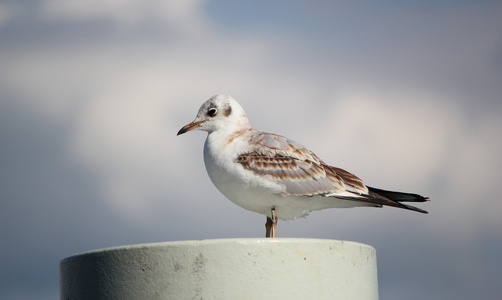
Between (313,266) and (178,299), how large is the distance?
57.9 inches

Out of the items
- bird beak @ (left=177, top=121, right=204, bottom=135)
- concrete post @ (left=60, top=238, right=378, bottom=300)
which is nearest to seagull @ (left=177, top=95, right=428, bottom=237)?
bird beak @ (left=177, top=121, right=204, bottom=135)

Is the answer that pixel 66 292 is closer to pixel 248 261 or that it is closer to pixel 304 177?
pixel 248 261

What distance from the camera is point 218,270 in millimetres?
6691

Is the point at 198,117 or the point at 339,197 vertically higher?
the point at 198,117

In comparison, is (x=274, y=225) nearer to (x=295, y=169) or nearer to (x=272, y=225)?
(x=272, y=225)

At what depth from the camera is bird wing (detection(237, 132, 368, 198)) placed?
10789mm

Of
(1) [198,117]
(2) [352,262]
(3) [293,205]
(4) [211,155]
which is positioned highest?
(1) [198,117]

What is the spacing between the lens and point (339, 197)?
11.2 m

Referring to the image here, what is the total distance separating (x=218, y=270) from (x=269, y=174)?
418 centimetres

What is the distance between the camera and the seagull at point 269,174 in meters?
10.6

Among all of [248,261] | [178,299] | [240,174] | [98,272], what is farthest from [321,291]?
[240,174]

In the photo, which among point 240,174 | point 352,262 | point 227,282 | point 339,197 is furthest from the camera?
point 339,197

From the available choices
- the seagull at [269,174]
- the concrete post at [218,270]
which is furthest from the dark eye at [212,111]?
the concrete post at [218,270]

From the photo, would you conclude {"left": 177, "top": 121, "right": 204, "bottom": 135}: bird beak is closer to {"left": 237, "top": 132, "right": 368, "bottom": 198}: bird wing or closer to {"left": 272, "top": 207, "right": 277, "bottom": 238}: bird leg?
{"left": 237, "top": 132, "right": 368, "bottom": 198}: bird wing
